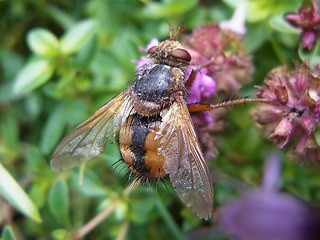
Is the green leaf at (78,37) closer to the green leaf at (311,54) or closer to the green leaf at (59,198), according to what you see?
the green leaf at (59,198)

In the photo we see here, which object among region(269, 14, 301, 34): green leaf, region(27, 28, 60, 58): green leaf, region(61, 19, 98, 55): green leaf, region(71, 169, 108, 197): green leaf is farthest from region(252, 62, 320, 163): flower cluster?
region(27, 28, 60, 58): green leaf

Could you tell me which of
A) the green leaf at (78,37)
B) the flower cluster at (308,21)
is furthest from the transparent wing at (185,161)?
the green leaf at (78,37)

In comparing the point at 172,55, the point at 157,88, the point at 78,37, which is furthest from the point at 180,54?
the point at 78,37

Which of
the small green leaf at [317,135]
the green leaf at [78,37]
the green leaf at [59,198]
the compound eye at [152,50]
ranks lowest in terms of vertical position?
the green leaf at [59,198]

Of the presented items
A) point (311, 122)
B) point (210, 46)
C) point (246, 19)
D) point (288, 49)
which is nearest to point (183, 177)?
point (311, 122)

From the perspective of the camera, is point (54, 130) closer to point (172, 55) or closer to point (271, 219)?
point (172, 55)

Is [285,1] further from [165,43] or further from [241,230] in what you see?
[241,230]
